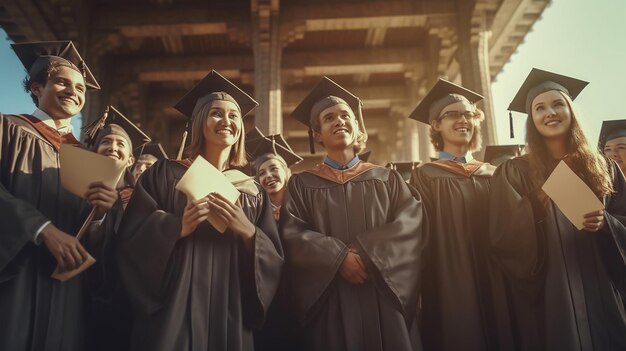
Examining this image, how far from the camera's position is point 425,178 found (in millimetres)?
3217

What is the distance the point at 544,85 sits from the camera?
3109 mm

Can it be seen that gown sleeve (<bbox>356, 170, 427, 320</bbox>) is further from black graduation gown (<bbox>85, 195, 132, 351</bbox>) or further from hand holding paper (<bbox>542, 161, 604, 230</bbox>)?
black graduation gown (<bbox>85, 195, 132, 351</bbox>)

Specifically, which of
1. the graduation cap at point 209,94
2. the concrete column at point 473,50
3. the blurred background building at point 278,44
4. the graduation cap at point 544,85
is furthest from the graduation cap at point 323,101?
the concrete column at point 473,50

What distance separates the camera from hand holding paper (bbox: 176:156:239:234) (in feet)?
7.55

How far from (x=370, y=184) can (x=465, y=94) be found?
123 cm

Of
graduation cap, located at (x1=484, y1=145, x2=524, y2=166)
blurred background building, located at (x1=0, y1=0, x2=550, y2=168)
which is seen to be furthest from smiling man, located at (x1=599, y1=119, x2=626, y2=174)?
blurred background building, located at (x1=0, y1=0, x2=550, y2=168)

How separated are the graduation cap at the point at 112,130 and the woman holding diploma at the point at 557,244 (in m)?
2.84

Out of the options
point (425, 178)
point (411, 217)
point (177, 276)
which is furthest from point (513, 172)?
point (177, 276)

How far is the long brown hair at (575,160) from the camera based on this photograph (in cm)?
274

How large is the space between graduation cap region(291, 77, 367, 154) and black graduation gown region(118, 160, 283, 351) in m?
1.02

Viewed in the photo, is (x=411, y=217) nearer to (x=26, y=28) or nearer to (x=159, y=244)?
(x=159, y=244)

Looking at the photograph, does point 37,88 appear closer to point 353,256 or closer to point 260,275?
point 260,275

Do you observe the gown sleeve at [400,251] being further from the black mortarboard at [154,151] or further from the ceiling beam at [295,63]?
the ceiling beam at [295,63]

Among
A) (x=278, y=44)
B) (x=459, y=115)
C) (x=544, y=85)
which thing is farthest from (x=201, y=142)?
(x=278, y=44)
